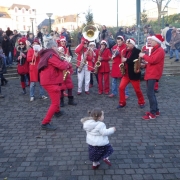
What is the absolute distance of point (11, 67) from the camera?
13.2m

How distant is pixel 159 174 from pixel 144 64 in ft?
11.5

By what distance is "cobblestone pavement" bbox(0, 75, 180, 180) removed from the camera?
12.8 feet

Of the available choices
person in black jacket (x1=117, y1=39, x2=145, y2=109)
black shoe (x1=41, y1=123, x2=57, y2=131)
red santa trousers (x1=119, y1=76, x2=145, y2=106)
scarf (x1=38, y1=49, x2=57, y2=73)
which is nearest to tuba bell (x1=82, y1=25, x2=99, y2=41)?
person in black jacket (x1=117, y1=39, x2=145, y2=109)

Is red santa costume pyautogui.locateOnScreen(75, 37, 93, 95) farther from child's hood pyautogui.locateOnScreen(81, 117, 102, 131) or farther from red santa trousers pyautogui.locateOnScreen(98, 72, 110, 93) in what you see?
child's hood pyautogui.locateOnScreen(81, 117, 102, 131)

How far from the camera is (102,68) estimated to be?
8.41 m

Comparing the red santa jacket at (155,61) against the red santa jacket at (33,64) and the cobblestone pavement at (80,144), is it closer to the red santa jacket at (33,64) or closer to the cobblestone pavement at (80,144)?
the cobblestone pavement at (80,144)

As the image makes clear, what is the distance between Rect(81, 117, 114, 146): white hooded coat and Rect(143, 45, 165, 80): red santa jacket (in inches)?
102

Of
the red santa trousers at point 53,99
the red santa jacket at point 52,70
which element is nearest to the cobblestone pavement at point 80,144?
the red santa trousers at point 53,99

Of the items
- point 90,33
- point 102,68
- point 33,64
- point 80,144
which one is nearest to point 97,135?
point 80,144

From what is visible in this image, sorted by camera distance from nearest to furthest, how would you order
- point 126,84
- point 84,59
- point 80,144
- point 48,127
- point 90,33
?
point 80,144
point 48,127
point 126,84
point 84,59
point 90,33

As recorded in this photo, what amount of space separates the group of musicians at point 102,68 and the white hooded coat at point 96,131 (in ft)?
5.89

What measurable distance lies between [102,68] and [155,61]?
9.39 ft

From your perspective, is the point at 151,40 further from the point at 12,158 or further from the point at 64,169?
the point at 12,158

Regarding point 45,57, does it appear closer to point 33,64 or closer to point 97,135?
point 97,135
